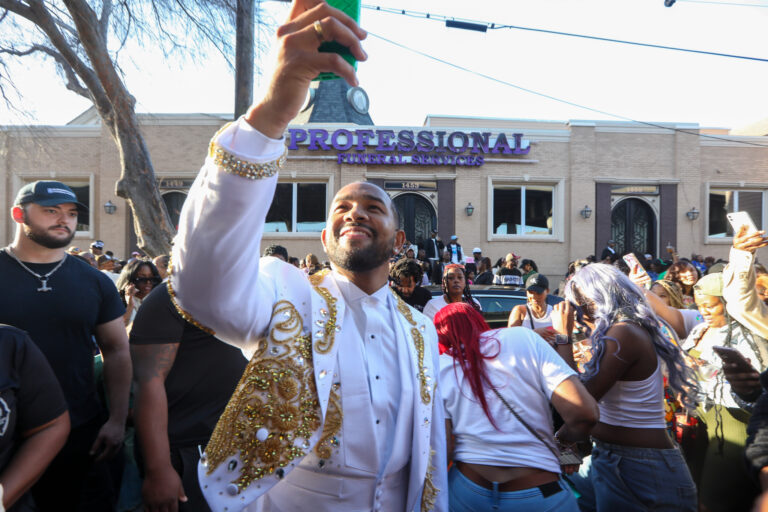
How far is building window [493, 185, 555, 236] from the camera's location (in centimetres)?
1914

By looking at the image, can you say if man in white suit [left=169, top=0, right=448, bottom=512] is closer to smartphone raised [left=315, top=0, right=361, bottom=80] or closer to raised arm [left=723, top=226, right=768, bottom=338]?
smartphone raised [left=315, top=0, right=361, bottom=80]

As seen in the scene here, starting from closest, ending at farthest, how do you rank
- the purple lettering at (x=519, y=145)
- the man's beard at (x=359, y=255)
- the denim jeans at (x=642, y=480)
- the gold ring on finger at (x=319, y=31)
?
the gold ring on finger at (x=319, y=31), the man's beard at (x=359, y=255), the denim jeans at (x=642, y=480), the purple lettering at (x=519, y=145)

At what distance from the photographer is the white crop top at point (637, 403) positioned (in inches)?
108

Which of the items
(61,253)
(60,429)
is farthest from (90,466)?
(61,253)

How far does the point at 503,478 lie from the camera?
2389mm

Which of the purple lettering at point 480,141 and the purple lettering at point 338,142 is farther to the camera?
the purple lettering at point 480,141

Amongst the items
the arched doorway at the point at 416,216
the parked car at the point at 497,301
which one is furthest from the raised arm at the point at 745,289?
the arched doorway at the point at 416,216

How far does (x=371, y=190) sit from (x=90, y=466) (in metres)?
2.22

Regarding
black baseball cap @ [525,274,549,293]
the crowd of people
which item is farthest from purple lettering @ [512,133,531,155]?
the crowd of people

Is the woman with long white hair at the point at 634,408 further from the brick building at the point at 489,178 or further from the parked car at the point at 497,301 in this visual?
the brick building at the point at 489,178

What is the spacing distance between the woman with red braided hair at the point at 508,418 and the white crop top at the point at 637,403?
1.52 ft

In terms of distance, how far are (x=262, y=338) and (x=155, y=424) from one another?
1.26 metres

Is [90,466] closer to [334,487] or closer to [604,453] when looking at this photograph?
[334,487]

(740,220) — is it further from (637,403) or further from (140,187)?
(140,187)
